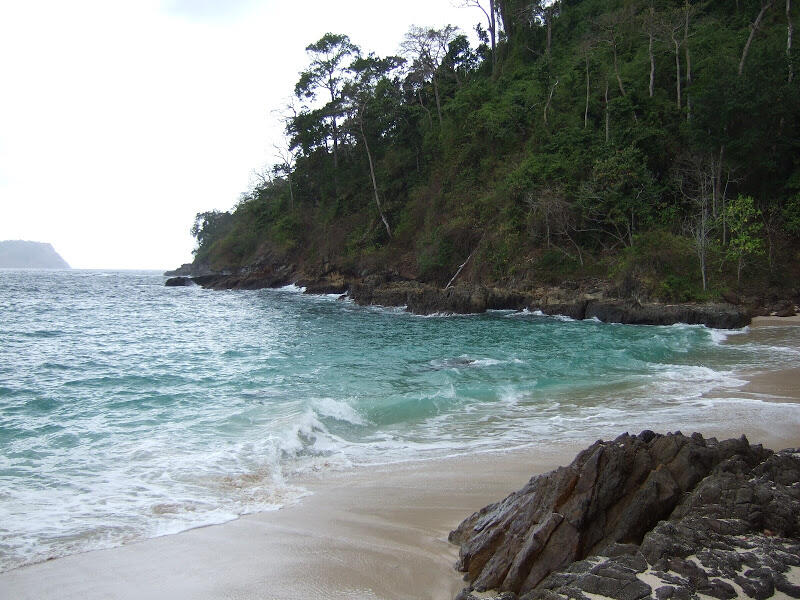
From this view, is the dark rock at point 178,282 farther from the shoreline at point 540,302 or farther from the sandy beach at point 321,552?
the sandy beach at point 321,552

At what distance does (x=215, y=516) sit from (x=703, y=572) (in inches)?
183

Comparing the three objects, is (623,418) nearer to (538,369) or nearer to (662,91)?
(538,369)

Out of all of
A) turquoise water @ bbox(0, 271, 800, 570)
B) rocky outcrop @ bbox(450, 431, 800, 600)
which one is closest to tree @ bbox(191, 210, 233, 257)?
turquoise water @ bbox(0, 271, 800, 570)

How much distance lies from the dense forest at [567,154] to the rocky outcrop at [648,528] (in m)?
20.5

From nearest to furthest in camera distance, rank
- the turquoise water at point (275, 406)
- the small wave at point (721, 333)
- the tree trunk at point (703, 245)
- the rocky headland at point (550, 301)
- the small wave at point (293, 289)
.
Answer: the turquoise water at point (275, 406) → the small wave at point (721, 333) → the rocky headland at point (550, 301) → the tree trunk at point (703, 245) → the small wave at point (293, 289)

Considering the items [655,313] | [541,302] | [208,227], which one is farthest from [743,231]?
[208,227]

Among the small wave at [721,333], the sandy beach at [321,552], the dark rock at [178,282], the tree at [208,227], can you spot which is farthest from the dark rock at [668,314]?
the tree at [208,227]

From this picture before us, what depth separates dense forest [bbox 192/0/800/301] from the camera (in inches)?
920

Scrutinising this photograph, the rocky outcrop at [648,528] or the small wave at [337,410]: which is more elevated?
the rocky outcrop at [648,528]

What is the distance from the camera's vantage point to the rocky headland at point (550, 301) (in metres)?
20.8

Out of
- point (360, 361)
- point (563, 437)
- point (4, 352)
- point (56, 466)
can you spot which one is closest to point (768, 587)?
point (563, 437)

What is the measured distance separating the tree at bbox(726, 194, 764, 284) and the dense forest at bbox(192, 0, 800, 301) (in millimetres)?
133

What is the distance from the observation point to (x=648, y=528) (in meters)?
4.00

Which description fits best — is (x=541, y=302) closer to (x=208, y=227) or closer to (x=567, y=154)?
(x=567, y=154)
